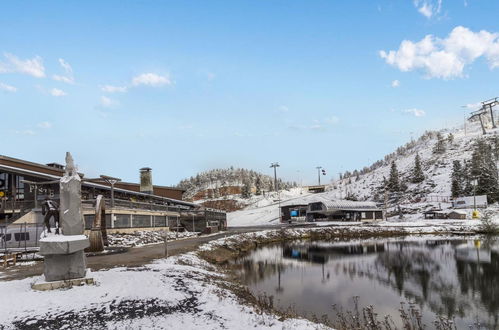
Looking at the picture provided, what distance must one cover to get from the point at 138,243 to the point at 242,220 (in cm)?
8132

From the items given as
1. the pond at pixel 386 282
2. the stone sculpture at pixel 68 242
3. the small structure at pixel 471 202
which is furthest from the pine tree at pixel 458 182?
the stone sculpture at pixel 68 242

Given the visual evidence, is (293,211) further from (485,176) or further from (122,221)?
(122,221)

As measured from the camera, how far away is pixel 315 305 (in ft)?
61.1

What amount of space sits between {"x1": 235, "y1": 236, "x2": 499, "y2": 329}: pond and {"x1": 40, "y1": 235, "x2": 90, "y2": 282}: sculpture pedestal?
874cm

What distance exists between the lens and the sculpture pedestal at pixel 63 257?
47.0ft

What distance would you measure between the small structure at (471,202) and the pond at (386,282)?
58.3 metres

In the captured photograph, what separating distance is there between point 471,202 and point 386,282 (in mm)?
83553

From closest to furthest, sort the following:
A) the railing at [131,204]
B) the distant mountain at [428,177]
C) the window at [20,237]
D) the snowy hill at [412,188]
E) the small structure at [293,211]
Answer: the window at [20,237] → the railing at [131,204] → the small structure at [293,211] → the snowy hill at [412,188] → the distant mountain at [428,177]

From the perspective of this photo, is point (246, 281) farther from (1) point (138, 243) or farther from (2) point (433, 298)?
(1) point (138, 243)

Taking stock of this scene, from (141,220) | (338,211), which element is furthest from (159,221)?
(338,211)

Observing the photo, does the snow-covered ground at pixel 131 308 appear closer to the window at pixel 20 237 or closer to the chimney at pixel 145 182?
the window at pixel 20 237

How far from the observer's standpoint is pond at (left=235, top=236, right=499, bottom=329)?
57.7 ft

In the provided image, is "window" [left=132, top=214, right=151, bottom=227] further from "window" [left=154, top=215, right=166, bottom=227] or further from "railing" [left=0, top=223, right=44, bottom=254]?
"railing" [left=0, top=223, right=44, bottom=254]

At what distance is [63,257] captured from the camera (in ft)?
48.8
